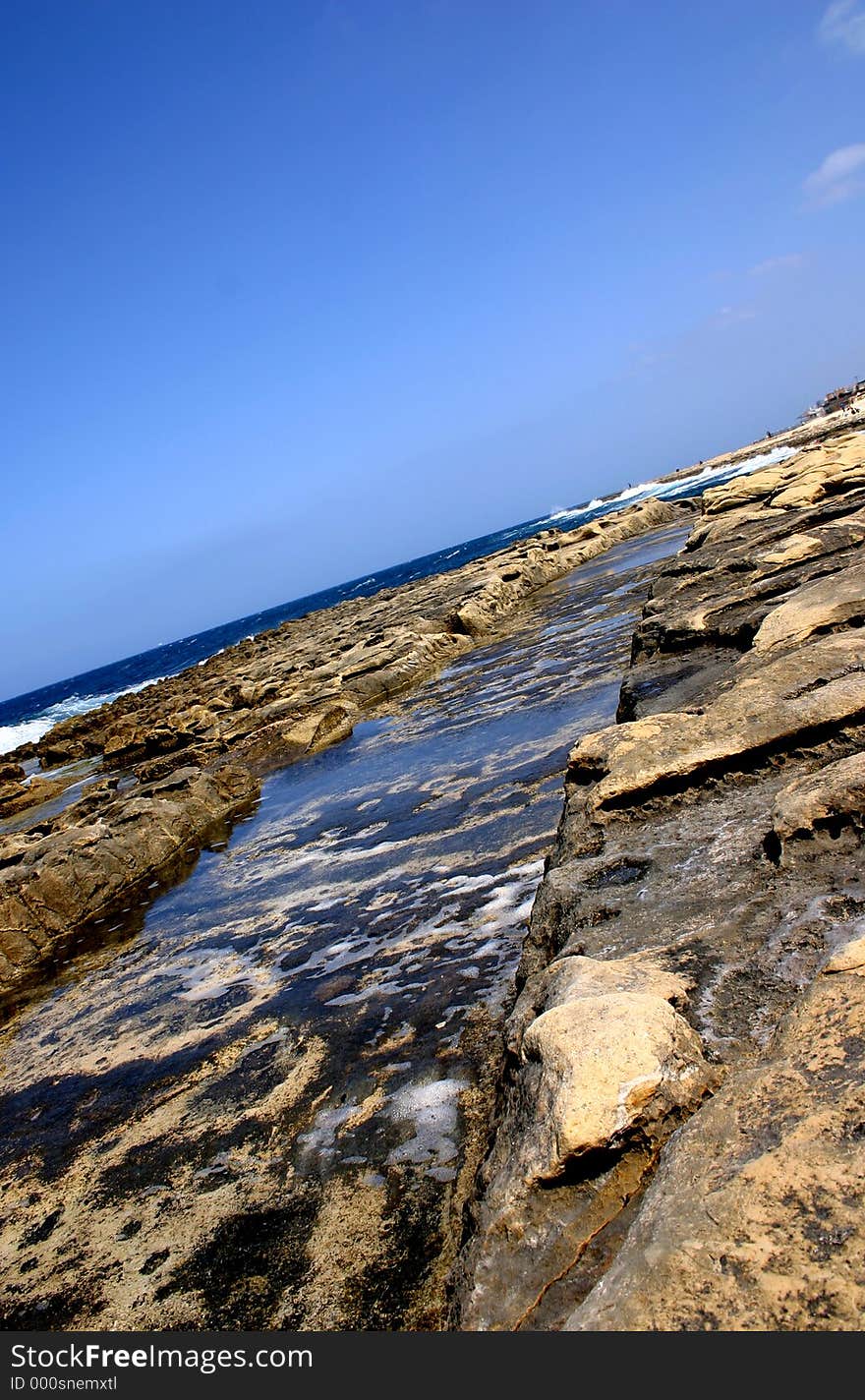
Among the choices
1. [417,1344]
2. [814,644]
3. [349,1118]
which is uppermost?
[814,644]

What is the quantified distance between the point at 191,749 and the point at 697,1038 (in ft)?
53.9

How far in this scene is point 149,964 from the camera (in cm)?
755

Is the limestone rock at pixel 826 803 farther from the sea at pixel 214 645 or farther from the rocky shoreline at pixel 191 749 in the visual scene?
the sea at pixel 214 645

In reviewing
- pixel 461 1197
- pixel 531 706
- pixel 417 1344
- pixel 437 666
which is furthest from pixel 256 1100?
pixel 437 666

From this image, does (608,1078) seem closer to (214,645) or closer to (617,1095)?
(617,1095)

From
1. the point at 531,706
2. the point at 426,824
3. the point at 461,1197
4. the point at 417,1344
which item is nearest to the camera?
the point at 417,1344

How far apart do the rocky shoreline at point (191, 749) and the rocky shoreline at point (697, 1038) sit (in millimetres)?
7361

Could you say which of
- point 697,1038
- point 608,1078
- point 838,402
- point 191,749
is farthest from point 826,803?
point 838,402

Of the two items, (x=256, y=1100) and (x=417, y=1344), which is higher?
(x=417, y=1344)

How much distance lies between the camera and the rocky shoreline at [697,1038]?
71.6 inches

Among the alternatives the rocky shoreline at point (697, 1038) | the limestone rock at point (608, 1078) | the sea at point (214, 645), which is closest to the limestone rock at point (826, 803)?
the rocky shoreline at point (697, 1038)

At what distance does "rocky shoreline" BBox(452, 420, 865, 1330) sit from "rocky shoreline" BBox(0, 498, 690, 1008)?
7361mm

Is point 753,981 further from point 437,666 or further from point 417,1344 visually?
point 437,666

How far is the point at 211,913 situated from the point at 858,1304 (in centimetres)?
755
